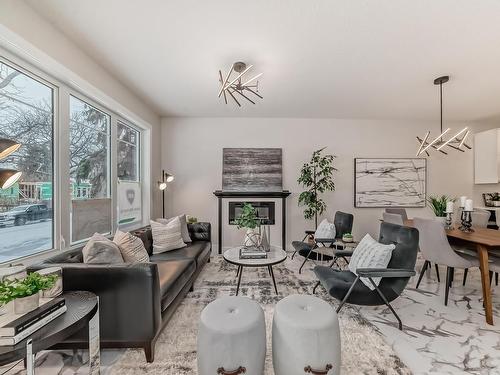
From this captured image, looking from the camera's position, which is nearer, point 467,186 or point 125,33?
point 125,33

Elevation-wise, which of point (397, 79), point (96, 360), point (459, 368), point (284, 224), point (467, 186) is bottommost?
point (459, 368)

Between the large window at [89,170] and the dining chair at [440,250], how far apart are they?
12.9 feet

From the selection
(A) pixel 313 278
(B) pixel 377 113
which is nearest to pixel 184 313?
(A) pixel 313 278

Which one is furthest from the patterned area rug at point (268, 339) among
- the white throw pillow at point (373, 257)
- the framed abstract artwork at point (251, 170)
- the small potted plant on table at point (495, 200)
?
the small potted plant on table at point (495, 200)

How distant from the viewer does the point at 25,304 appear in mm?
1264

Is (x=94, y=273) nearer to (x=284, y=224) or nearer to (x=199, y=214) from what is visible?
(x=199, y=214)

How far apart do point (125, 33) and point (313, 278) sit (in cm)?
358

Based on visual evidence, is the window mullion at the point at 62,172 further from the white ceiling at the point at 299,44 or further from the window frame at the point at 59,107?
the white ceiling at the point at 299,44

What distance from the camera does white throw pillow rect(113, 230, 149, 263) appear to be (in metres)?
2.24

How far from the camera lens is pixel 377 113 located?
4605 millimetres

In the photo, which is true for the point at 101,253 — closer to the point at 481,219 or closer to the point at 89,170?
the point at 89,170

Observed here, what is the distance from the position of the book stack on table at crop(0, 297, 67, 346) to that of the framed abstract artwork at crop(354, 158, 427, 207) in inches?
195

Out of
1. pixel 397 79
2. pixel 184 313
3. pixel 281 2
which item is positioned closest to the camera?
pixel 281 2

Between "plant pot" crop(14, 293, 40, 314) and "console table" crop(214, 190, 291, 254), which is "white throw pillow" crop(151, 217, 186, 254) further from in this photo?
"plant pot" crop(14, 293, 40, 314)
